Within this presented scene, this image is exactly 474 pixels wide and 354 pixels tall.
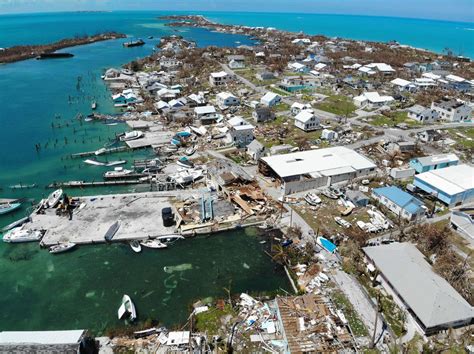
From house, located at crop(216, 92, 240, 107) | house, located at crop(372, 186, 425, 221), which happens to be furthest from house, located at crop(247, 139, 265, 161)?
house, located at crop(216, 92, 240, 107)

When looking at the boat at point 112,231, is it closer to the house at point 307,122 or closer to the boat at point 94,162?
the boat at point 94,162

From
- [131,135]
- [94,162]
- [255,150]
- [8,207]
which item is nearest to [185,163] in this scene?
[255,150]

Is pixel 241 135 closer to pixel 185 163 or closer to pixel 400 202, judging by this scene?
pixel 185 163

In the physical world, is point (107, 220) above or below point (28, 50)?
below

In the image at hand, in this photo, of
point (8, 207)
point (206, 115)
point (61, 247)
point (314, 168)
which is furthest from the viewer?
point (206, 115)

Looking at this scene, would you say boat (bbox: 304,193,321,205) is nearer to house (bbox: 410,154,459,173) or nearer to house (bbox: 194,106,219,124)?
house (bbox: 410,154,459,173)

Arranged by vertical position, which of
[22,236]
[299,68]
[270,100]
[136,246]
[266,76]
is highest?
[299,68]
